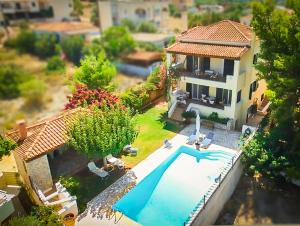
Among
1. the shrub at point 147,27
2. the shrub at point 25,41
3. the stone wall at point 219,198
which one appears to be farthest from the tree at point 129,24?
the stone wall at point 219,198

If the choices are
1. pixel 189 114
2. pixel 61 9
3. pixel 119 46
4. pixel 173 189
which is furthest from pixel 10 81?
pixel 173 189

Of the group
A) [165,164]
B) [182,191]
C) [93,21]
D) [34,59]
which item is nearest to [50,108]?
[34,59]

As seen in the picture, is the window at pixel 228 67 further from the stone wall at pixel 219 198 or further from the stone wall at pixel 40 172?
the stone wall at pixel 40 172

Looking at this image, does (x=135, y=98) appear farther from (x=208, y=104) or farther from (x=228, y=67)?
(x=228, y=67)

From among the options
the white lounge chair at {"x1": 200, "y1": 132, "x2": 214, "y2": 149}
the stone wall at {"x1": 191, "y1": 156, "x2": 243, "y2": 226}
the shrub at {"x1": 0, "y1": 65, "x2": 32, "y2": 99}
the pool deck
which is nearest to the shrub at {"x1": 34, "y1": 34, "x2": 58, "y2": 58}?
the shrub at {"x1": 0, "y1": 65, "x2": 32, "y2": 99}

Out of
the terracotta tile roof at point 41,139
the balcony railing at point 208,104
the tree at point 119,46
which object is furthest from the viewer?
the tree at point 119,46

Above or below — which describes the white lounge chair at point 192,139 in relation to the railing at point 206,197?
below
